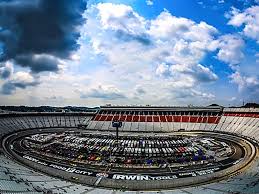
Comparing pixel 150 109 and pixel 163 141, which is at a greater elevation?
pixel 150 109

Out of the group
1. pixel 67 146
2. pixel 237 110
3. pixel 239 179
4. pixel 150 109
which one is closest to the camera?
pixel 239 179

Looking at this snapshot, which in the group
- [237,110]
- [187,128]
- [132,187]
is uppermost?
[237,110]

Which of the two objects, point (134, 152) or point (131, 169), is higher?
point (134, 152)

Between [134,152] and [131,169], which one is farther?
[134,152]

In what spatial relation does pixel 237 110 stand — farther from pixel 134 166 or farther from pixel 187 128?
pixel 134 166

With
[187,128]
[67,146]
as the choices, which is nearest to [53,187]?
[67,146]

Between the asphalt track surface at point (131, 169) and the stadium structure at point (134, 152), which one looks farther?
the asphalt track surface at point (131, 169)

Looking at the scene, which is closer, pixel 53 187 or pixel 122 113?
pixel 53 187

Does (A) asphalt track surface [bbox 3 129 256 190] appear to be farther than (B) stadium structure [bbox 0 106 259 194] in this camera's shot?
Yes
